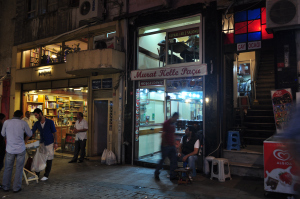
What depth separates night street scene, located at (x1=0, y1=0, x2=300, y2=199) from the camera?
19.9 feet

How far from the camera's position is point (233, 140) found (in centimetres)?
779

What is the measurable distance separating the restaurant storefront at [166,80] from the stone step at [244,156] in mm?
1050

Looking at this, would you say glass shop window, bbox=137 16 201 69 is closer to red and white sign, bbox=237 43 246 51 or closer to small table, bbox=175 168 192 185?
red and white sign, bbox=237 43 246 51

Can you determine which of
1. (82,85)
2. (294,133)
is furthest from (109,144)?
(294,133)

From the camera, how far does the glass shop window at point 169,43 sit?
8.38 metres

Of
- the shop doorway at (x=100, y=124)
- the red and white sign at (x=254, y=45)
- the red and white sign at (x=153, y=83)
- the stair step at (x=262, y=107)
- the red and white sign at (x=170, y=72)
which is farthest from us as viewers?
the shop doorway at (x=100, y=124)

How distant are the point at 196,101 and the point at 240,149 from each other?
2076 mm

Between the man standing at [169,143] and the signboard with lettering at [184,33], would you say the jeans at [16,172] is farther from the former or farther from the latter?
the signboard with lettering at [184,33]

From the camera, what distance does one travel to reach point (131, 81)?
9.35 metres

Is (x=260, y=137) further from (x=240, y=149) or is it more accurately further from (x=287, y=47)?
(x=287, y=47)

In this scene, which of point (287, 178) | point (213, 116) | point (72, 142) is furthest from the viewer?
point (72, 142)

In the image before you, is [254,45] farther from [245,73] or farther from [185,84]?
[245,73]

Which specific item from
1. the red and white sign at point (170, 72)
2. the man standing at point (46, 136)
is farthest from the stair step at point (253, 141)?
the man standing at point (46, 136)

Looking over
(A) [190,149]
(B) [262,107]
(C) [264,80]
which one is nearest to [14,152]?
(A) [190,149]
